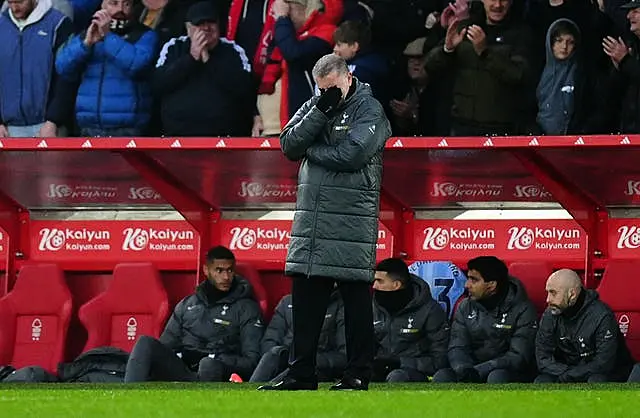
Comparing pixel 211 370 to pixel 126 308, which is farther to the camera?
pixel 126 308

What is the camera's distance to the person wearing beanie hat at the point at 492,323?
13.6 m

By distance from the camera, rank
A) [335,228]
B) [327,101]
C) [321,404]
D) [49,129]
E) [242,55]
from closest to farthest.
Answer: [321,404], [327,101], [335,228], [242,55], [49,129]

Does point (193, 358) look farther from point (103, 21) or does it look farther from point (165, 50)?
point (103, 21)

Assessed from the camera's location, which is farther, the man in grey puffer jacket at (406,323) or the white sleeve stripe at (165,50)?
the white sleeve stripe at (165,50)

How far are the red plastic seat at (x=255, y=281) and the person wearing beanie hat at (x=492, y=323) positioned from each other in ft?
5.48

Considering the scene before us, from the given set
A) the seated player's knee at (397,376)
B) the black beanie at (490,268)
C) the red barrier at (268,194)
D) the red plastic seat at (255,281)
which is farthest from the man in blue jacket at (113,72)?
the seated player's knee at (397,376)

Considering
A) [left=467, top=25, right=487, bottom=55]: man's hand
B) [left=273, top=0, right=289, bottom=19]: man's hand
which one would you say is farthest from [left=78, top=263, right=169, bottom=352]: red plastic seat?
[left=467, top=25, right=487, bottom=55]: man's hand

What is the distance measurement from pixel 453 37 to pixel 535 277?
1908mm

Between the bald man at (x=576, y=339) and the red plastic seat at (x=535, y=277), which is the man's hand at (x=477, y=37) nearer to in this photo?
the red plastic seat at (x=535, y=277)

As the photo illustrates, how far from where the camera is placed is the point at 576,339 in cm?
1324

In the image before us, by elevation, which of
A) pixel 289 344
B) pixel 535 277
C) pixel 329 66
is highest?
pixel 329 66

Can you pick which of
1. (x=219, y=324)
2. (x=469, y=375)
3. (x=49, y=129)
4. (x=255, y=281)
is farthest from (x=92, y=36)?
(x=469, y=375)

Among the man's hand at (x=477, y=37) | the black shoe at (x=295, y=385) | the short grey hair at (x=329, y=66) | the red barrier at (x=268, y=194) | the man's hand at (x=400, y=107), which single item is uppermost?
the man's hand at (x=477, y=37)

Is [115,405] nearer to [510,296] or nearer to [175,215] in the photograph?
[510,296]
